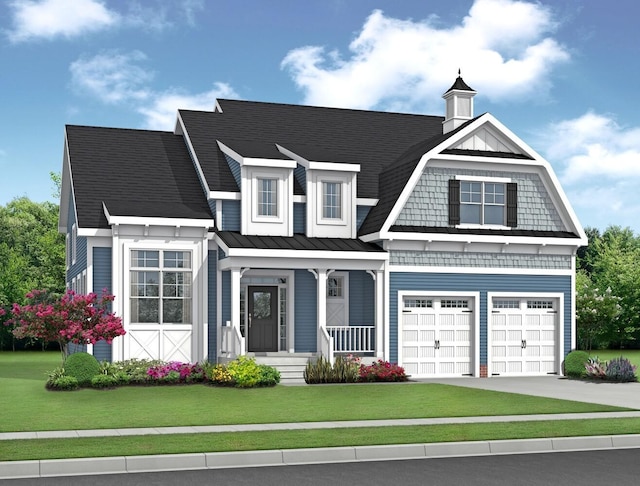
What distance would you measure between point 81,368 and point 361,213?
11.0 m

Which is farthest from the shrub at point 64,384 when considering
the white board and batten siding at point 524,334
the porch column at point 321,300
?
the white board and batten siding at point 524,334

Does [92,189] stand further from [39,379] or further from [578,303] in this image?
[578,303]

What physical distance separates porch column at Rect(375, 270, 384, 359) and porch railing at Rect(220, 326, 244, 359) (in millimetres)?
4226

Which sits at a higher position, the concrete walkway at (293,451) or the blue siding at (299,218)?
the blue siding at (299,218)

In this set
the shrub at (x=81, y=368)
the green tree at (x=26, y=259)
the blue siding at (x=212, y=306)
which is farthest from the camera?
the green tree at (x=26, y=259)

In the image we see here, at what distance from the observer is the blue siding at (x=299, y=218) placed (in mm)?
29922

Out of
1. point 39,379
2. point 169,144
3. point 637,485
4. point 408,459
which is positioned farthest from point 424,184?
point 637,485

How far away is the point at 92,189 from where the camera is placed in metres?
29.3

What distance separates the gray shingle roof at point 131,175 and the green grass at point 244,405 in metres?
5.75

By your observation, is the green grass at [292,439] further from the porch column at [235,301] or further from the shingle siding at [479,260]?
the shingle siding at [479,260]

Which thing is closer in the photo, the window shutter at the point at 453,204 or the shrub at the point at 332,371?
the shrub at the point at 332,371

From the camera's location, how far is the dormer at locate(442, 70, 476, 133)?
3297 cm

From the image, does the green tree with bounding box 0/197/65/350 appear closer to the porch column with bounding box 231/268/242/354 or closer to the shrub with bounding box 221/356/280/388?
the porch column with bounding box 231/268/242/354

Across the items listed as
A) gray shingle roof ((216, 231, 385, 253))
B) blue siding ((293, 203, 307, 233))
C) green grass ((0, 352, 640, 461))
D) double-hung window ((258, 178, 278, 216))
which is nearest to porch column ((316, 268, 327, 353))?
gray shingle roof ((216, 231, 385, 253))
